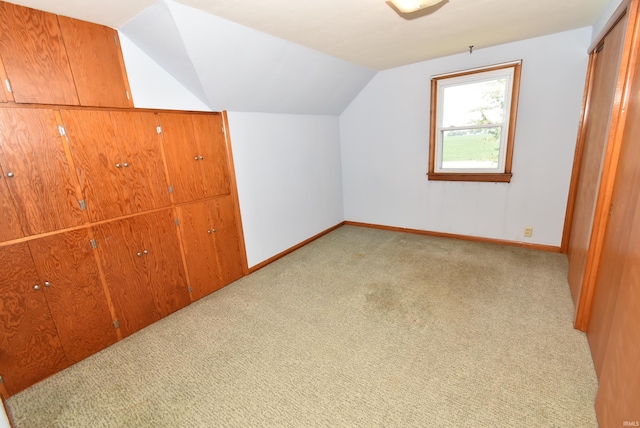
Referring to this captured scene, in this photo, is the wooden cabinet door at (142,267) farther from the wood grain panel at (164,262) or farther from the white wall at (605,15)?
the white wall at (605,15)

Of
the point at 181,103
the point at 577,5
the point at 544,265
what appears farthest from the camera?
the point at 544,265

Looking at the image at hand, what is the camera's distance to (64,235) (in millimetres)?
1897

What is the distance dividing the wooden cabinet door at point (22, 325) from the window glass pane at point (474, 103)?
415 centimetres

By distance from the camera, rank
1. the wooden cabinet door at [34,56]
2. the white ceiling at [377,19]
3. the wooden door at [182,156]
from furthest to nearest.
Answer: the wooden door at [182,156] < the white ceiling at [377,19] < the wooden cabinet door at [34,56]

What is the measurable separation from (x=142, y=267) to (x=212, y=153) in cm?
120

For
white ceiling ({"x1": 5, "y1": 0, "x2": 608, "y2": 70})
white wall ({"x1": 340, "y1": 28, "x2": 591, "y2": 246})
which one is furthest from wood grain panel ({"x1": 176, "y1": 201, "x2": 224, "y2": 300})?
white wall ({"x1": 340, "y1": 28, "x2": 591, "y2": 246})

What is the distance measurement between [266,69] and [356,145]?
206cm

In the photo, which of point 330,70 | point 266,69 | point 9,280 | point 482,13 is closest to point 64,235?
point 9,280

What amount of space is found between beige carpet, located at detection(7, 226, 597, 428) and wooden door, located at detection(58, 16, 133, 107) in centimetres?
184

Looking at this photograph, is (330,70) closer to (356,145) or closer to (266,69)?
(266,69)

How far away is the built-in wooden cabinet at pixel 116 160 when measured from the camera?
1.94 m

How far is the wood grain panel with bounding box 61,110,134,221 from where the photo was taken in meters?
1.91

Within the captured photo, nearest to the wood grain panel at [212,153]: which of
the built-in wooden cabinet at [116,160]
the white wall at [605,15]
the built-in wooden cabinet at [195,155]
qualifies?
the built-in wooden cabinet at [195,155]

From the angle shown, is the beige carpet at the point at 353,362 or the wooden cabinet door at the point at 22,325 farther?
the wooden cabinet door at the point at 22,325
